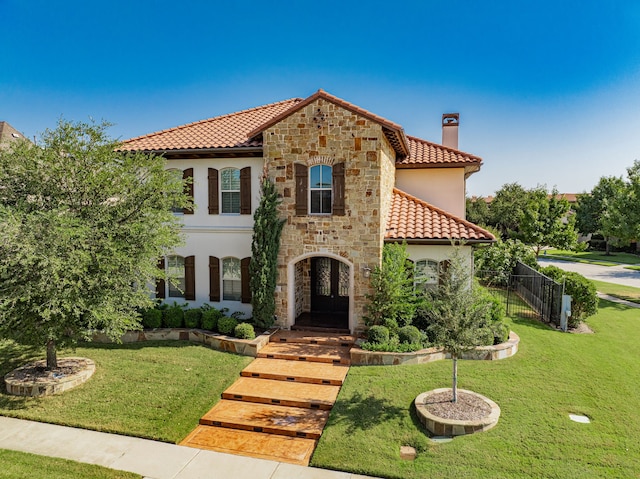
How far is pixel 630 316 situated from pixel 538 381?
12.1 metres

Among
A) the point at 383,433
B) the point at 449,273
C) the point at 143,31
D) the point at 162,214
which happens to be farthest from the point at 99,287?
the point at 143,31

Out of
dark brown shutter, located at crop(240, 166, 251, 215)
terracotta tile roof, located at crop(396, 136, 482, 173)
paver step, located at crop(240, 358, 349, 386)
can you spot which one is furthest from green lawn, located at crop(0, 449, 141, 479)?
terracotta tile roof, located at crop(396, 136, 482, 173)

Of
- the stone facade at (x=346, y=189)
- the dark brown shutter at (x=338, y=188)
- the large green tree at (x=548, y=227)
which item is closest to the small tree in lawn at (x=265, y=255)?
the stone facade at (x=346, y=189)

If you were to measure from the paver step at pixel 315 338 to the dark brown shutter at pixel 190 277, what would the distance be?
432 cm

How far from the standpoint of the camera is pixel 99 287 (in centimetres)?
1025

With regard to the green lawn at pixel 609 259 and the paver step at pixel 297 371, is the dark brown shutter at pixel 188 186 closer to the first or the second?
the paver step at pixel 297 371

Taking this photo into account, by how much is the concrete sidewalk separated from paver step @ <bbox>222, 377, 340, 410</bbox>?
85.8 inches

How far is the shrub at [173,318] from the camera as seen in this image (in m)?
14.6

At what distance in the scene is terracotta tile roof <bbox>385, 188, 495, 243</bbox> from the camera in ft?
45.0

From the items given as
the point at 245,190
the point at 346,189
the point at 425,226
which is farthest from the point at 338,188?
the point at 245,190

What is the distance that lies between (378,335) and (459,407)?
3.68 metres

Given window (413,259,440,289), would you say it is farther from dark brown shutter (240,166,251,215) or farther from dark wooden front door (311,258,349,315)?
dark brown shutter (240,166,251,215)

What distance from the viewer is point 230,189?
15523 millimetres

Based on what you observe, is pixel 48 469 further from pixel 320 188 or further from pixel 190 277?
pixel 320 188
